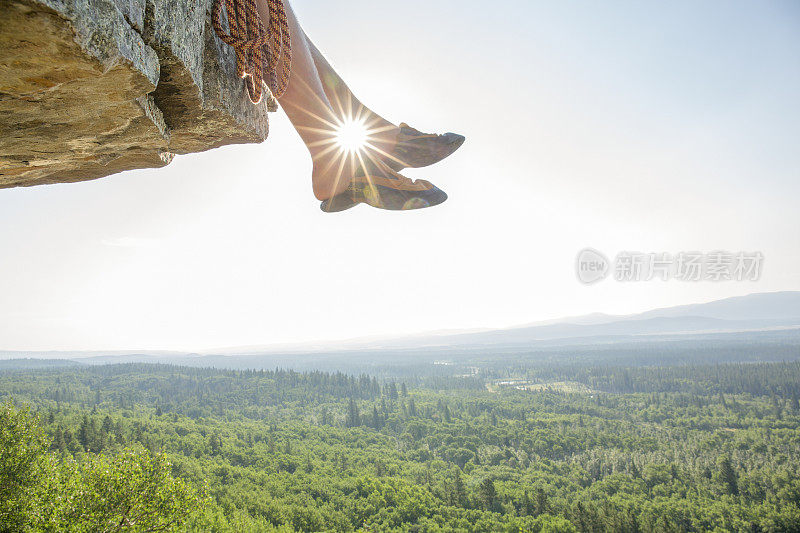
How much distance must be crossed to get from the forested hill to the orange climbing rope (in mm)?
17799

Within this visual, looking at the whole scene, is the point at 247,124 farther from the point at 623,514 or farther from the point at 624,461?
the point at 624,461

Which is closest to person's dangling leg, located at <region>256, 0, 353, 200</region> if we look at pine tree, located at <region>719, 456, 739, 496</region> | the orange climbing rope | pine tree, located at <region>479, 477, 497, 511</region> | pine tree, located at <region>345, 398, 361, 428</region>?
the orange climbing rope

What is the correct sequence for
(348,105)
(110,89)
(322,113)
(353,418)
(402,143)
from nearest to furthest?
(110,89)
(322,113)
(348,105)
(402,143)
(353,418)

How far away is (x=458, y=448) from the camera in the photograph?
239 ft

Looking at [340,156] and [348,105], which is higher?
[348,105]

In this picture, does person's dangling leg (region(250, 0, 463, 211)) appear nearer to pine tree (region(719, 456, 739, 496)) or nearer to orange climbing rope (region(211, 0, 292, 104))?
orange climbing rope (region(211, 0, 292, 104))

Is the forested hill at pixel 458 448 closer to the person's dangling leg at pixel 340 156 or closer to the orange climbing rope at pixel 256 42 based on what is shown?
the person's dangling leg at pixel 340 156

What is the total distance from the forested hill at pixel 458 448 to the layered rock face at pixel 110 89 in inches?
685

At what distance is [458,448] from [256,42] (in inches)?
3180

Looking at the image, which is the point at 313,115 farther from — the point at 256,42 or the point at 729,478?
the point at 729,478

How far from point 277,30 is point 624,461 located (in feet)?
269

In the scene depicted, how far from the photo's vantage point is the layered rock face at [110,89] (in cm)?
84

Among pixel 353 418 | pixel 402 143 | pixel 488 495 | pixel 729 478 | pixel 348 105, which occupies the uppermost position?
pixel 348 105

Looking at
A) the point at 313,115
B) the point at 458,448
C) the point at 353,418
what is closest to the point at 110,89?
the point at 313,115
